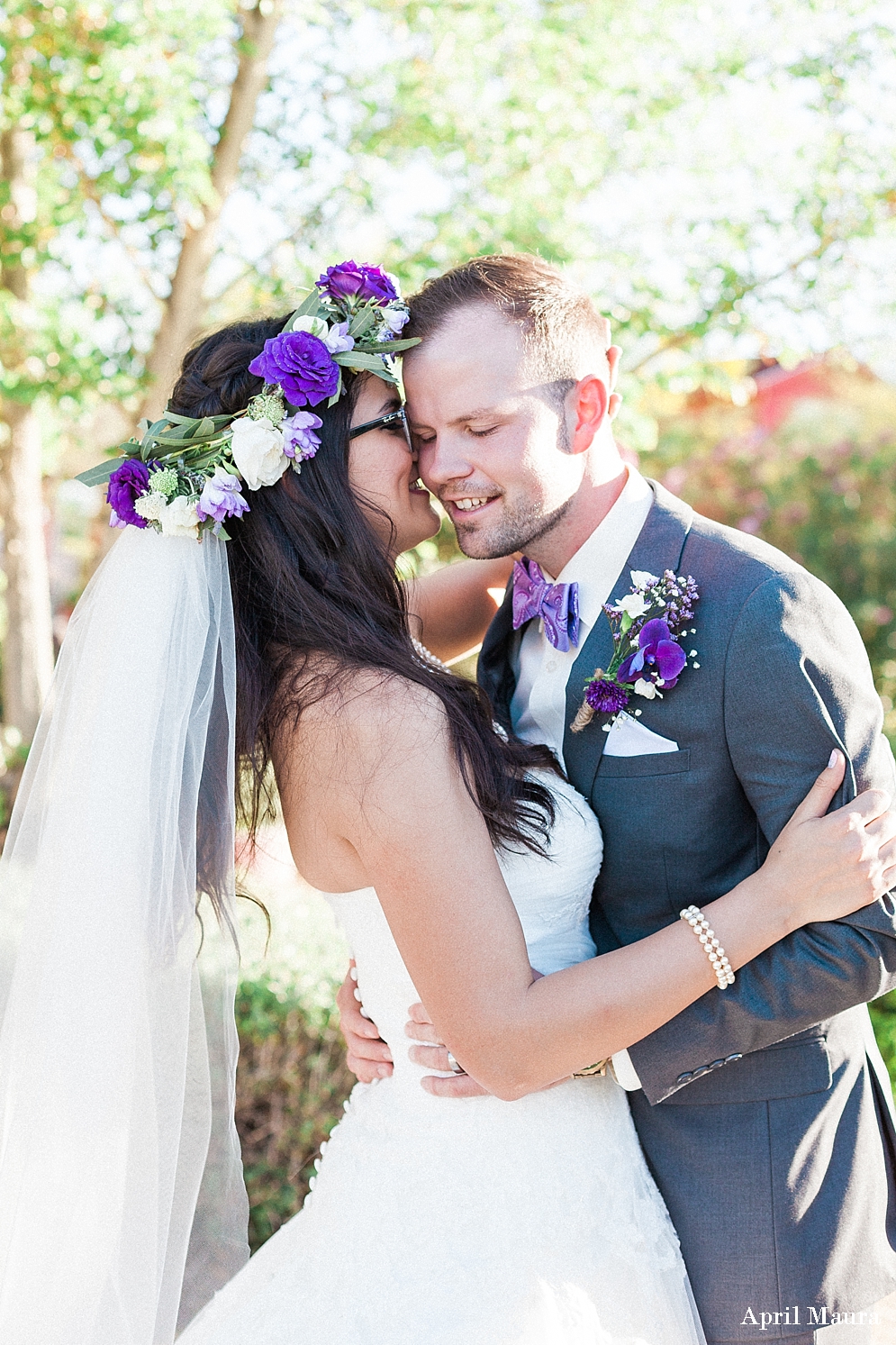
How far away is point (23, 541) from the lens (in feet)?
21.8

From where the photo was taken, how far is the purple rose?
2246 millimetres

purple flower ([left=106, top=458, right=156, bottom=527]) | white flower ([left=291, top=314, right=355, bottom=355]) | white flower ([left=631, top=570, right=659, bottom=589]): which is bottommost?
white flower ([left=631, top=570, right=659, bottom=589])

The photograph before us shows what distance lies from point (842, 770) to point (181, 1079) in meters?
1.34

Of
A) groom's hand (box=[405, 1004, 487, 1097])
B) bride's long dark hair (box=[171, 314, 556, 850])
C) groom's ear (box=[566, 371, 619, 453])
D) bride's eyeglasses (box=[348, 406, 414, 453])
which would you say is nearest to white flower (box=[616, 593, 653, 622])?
bride's long dark hair (box=[171, 314, 556, 850])

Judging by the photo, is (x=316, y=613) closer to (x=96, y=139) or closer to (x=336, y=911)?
(x=336, y=911)

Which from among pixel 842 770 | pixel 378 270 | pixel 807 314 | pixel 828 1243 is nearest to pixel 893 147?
pixel 807 314

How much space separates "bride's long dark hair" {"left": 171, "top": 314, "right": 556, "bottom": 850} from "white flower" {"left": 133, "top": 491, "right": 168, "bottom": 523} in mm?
158

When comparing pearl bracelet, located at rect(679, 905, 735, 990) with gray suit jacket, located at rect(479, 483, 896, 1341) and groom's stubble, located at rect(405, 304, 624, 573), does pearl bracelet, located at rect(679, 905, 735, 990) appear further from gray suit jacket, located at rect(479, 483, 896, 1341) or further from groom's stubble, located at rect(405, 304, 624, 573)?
groom's stubble, located at rect(405, 304, 624, 573)

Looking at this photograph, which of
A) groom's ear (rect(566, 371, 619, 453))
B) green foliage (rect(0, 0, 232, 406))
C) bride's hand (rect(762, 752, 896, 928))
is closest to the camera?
bride's hand (rect(762, 752, 896, 928))

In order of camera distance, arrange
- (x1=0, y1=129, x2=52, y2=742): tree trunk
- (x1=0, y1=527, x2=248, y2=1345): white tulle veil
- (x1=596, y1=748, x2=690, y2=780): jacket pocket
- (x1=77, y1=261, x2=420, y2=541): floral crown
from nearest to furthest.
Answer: (x1=0, y1=527, x2=248, y2=1345): white tulle veil < (x1=77, y1=261, x2=420, y2=541): floral crown < (x1=596, y1=748, x2=690, y2=780): jacket pocket < (x1=0, y1=129, x2=52, y2=742): tree trunk

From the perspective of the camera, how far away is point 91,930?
6.80ft

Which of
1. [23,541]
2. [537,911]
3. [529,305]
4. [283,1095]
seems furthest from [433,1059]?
[23,541]

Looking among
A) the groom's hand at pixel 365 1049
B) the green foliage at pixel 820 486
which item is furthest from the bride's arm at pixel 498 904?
the green foliage at pixel 820 486

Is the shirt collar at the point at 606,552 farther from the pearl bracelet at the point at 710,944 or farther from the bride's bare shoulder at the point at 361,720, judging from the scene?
the pearl bracelet at the point at 710,944
